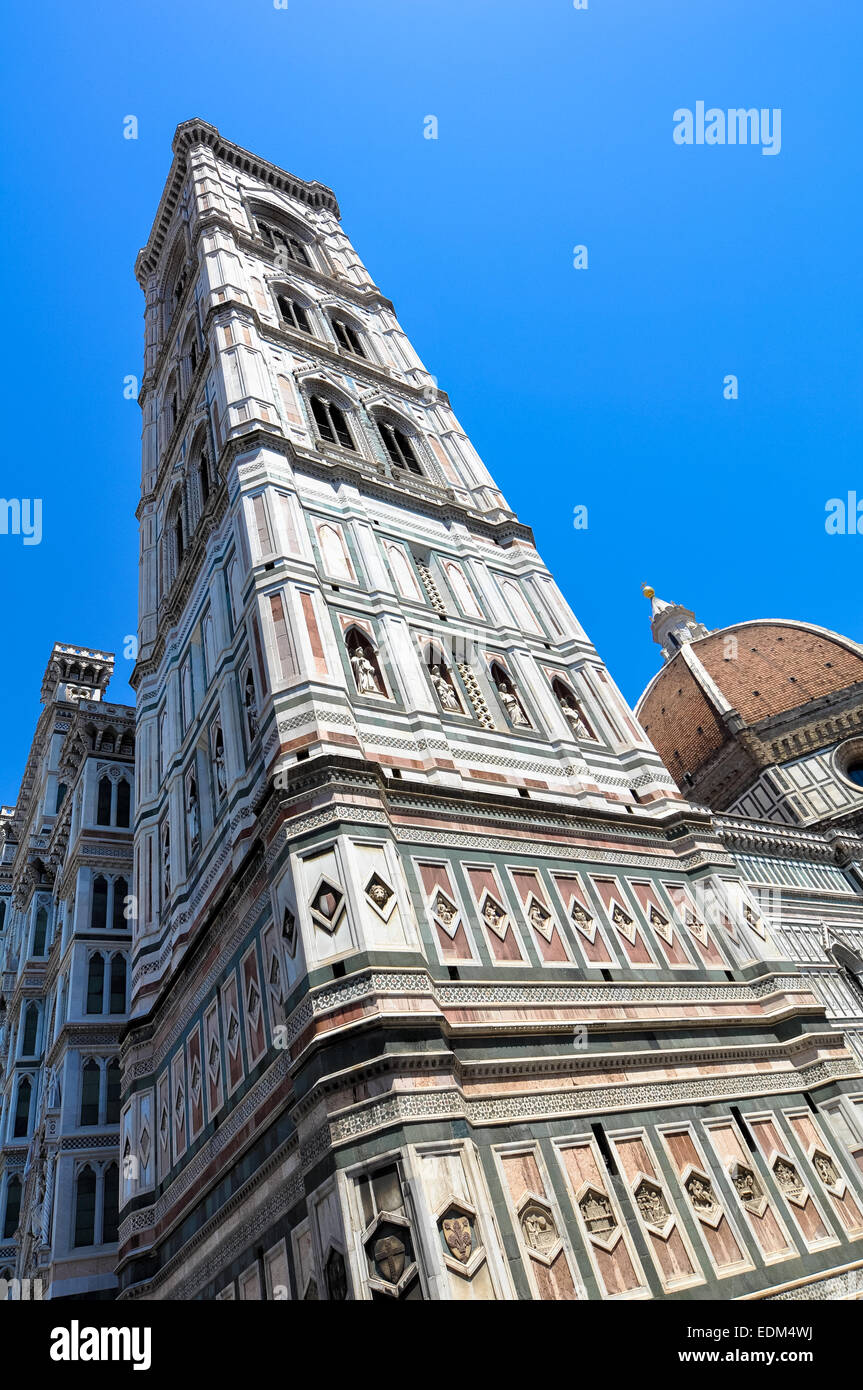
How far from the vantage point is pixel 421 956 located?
9938 millimetres

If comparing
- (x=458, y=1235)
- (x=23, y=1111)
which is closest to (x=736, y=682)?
(x=23, y=1111)

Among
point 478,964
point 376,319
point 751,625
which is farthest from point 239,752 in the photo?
point 751,625

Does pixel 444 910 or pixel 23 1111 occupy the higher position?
pixel 23 1111

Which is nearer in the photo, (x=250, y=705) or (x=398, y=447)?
(x=250, y=705)

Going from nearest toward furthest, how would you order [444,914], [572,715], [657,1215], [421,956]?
[657,1215]
[421,956]
[444,914]
[572,715]

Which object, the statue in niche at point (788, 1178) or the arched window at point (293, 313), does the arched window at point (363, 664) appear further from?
the arched window at point (293, 313)

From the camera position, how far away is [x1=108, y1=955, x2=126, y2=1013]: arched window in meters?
18.6

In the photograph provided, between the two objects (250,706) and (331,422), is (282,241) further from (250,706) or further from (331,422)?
(250,706)

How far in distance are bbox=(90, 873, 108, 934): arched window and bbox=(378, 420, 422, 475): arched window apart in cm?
1172

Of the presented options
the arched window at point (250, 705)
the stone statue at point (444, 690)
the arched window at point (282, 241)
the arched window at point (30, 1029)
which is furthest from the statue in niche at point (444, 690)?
the arched window at point (282, 241)

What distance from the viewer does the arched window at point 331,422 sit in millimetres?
20297

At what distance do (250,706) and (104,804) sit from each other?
1003 cm

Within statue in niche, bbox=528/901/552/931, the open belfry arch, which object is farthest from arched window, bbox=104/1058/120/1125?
statue in niche, bbox=528/901/552/931

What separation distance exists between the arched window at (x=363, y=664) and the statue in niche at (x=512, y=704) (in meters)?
2.62
